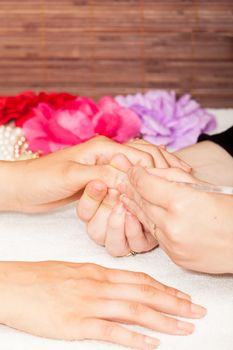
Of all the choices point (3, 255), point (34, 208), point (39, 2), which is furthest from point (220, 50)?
point (3, 255)

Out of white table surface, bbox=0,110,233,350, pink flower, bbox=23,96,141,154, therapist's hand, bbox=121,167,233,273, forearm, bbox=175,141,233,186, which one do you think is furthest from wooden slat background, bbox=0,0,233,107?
therapist's hand, bbox=121,167,233,273

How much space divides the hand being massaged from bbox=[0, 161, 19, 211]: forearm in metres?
0.13

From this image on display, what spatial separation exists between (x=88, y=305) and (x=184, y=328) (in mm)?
131

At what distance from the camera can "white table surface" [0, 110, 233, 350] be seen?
2.69ft

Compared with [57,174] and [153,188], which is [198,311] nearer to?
[153,188]

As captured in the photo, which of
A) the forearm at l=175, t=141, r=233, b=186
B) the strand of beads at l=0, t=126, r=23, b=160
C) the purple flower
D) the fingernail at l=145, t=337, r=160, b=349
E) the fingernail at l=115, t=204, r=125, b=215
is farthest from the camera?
the purple flower

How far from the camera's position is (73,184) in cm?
106

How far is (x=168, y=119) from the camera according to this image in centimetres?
167

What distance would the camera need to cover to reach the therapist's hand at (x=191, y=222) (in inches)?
31.8

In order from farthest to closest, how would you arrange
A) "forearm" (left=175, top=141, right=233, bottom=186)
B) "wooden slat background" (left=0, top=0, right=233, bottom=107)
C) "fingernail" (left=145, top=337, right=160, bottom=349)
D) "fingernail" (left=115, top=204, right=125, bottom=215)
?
"wooden slat background" (left=0, top=0, right=233, bottom=107), "forearm" (left=175, top=141, right=233, bottom=186), "fingernail" (left=115, top=204, right=125, bottom=215), "fingernail" (left=145, top=337, right=160, bottom=349)

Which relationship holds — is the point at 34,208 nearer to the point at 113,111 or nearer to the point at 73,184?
the point at 73,184

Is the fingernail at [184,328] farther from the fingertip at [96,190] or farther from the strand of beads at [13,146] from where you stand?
the strand of beads at [13,146]

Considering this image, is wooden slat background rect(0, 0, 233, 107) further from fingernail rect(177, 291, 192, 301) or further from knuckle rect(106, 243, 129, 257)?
fingernail rect(177, 291, 192, 301)

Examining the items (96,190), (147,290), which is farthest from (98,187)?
(147,290)
